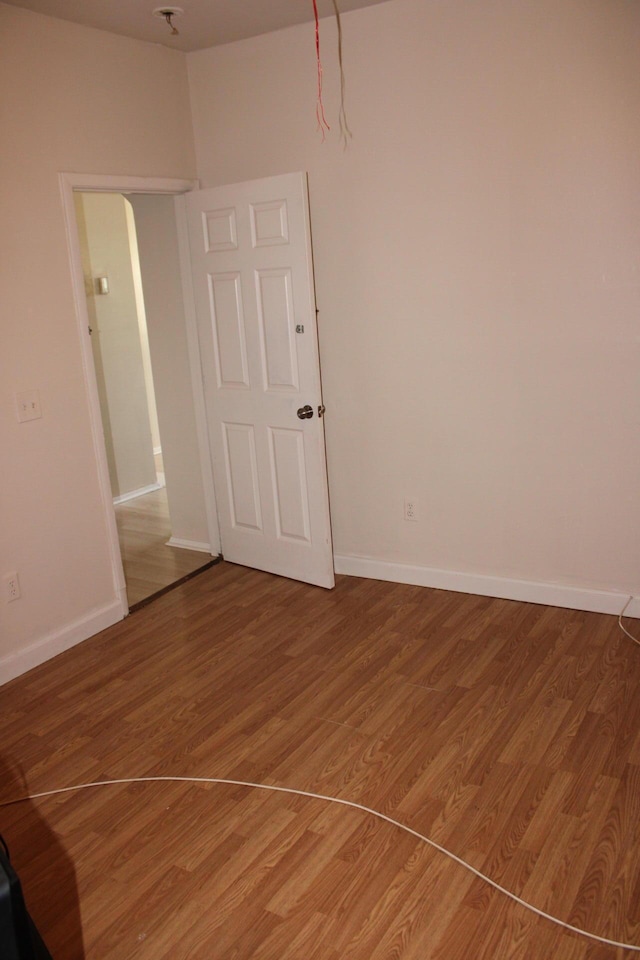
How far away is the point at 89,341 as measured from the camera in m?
3.74

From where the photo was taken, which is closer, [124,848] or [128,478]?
[124,848]

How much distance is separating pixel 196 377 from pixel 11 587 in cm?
161

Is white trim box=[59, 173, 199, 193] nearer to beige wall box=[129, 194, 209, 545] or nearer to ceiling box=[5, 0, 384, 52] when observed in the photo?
beige wall box=[129, 194, 209, 545]

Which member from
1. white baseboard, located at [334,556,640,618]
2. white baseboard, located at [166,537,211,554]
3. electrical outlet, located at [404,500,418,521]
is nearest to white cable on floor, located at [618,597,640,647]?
white baseboard, located at [334,556,640,618]

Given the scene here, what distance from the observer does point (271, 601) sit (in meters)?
4.08

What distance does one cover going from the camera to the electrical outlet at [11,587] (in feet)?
11.3

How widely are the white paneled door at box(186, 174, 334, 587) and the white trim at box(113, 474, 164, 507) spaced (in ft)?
5.68

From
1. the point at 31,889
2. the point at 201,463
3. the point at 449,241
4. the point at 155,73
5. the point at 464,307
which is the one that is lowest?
the point at 31,889

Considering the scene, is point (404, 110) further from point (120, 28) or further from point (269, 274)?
point (120, 28)

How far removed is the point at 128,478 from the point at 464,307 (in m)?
3.29

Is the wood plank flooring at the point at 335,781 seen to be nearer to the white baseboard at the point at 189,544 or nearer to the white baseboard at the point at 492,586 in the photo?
the white baseboard at the point at 492,586

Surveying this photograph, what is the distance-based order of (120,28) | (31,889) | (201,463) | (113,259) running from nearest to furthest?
(31,889)
(120,28)
(201,463)
(113,259)

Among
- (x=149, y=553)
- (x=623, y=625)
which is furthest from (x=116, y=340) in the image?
(x=623, y=625)

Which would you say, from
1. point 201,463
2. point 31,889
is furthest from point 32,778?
point 201,463
